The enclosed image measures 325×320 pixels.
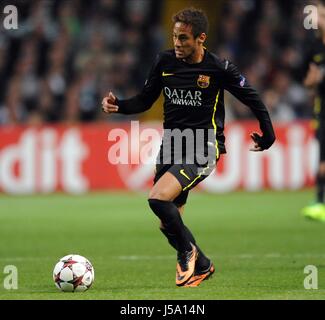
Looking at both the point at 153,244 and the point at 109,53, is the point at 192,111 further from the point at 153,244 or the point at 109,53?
the point at 109,53

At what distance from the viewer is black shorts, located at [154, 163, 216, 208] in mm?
7730

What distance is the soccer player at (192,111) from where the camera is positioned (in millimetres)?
7719

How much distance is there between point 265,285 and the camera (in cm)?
772

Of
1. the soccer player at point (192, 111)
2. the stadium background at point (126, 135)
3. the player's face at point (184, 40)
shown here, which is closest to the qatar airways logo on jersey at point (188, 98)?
the soccer player at point (192, 111)

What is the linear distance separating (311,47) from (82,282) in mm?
5999

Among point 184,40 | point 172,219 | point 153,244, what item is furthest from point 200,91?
point 153,244

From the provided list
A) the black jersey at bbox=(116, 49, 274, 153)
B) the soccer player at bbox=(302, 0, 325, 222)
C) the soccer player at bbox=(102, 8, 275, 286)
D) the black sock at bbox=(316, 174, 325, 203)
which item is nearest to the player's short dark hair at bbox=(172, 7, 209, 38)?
the soccer player at bbox=(102, 8, 275, 286)

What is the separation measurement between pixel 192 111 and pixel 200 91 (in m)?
0.16

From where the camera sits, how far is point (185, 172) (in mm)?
7762

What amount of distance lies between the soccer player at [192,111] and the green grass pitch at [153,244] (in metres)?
0.44

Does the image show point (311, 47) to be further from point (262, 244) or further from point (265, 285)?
point (265, 285)

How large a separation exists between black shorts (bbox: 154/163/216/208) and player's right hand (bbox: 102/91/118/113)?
21.4 inches

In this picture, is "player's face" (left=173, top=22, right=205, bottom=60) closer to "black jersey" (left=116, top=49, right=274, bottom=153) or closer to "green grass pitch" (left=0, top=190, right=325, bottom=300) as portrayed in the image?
"black jersey" (left=116, top=49, right=274, bottom=153)
